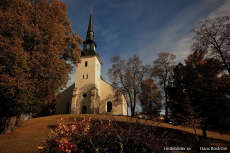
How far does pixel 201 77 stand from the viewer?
14.1 meters

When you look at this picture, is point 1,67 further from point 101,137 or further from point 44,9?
point 101,137

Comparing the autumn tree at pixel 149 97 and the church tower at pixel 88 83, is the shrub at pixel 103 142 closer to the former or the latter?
the autumn tree at pixel 149 97

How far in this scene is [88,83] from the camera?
102ft

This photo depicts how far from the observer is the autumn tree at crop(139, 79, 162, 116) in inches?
997

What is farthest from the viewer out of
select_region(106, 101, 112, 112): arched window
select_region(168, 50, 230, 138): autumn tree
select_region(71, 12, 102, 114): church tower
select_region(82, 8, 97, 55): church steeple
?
select_region(82, 8, 97, 55): church steeple

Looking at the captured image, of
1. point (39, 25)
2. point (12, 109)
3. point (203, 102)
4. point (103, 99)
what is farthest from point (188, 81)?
point (103, 99)

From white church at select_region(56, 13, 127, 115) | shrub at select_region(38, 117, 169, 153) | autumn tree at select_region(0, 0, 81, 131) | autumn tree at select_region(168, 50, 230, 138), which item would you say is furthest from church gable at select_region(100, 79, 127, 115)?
shrub at select_region(38, 117, 169, 153)

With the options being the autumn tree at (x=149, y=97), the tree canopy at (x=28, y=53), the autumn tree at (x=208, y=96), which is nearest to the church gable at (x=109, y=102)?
the autumn tree at (x=149, y=97)

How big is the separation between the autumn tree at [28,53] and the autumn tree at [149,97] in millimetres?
15450

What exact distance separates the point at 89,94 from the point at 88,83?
255 cm

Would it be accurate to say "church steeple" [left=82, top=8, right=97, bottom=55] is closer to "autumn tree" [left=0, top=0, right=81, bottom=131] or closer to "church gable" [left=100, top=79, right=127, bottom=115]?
"church gable" [left=100, top=79, right=127, bottom=115]

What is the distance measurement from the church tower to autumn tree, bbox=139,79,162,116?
9691 millimetres

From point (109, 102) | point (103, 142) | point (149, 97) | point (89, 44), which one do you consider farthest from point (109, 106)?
point (103, 142)

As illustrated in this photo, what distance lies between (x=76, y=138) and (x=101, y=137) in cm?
98
